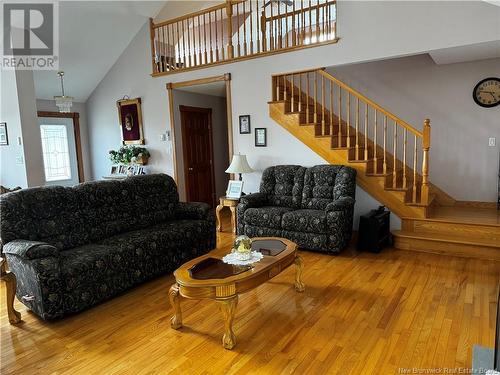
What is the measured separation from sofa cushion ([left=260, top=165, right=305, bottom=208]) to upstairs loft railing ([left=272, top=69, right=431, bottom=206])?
0.67 meters

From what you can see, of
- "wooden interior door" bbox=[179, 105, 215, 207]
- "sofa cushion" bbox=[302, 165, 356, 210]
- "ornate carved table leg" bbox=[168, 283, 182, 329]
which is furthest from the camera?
"wooden interior door" bbox=[179, 105, 215, 207]

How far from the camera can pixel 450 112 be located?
522 centimetres

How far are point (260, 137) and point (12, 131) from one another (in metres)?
3.49

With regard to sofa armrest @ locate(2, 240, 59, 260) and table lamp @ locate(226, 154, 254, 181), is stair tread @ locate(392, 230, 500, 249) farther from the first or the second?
sofa armrest @ locate(2, 240, 59, 260)

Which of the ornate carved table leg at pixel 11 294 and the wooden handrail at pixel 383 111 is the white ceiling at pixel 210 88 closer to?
the wooden handrail at pixel 383 111

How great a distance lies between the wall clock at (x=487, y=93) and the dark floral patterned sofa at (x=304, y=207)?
7.49ft

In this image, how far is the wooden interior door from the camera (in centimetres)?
665

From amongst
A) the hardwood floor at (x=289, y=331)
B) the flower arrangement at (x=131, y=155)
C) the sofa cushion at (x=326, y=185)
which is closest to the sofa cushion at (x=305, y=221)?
the sofa cushion at (x=326, y=185)

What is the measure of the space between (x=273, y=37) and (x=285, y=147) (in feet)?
5.52

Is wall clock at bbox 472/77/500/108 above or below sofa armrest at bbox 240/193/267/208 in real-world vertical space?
above

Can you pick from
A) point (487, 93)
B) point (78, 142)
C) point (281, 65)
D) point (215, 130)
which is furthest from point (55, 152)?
point (487, 93)

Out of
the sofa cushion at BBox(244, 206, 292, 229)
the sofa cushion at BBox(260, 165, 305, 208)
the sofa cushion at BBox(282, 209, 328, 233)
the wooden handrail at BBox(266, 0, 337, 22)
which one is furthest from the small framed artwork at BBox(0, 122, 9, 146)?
the wooden handrail at BBox(266, 0, 337, 22)

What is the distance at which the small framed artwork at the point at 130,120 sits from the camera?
680 cm

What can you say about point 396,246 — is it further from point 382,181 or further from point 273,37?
point 273,37
